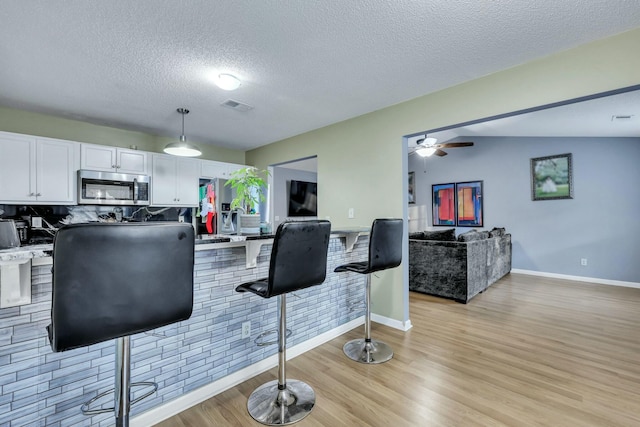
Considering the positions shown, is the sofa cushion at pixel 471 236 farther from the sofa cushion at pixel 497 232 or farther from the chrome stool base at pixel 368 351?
the chrome stool base at pixel 368 351

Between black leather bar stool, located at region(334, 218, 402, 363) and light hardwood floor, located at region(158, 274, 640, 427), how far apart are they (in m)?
0.12

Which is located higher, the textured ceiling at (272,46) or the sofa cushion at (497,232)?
the textured ceiling at (272,46)

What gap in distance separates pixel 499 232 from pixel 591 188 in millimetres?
1608

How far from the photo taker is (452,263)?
386 centimetres

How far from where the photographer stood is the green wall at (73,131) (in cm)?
308

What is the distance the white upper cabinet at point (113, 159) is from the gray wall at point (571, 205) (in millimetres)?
6382

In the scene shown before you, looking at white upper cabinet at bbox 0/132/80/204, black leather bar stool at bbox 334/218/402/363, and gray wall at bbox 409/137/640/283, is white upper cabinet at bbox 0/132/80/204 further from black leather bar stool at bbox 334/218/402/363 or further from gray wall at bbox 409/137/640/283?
gray wall at bbox 409/137/640/283

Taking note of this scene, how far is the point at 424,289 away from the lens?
4219mm

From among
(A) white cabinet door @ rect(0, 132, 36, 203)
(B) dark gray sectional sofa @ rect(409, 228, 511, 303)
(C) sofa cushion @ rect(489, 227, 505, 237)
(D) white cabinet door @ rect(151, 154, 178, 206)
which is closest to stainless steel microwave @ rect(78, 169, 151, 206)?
(D) white cabinet door @ rect(151, 154, 178, 206)

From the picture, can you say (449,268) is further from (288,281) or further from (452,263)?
(288,281)

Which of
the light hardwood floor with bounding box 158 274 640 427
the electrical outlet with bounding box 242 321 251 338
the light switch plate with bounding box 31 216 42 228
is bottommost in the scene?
the light hardwood floor with bounding box 158 274 640 427

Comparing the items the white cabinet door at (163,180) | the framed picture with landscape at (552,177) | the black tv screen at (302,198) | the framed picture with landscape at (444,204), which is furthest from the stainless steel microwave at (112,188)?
the framed picture with landscape at (552,177)

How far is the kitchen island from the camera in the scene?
123 centimetres

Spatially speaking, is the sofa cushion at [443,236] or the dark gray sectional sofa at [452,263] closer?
the dark gray sectional sofa at [452,263]
